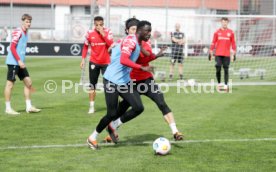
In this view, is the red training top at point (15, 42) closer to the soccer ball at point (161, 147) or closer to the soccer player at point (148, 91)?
the soccer player at point (148, 91)

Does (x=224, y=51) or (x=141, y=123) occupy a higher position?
(x=224, y=51)

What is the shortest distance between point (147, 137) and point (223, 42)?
29.3ft

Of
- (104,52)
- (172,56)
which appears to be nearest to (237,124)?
(104,52)

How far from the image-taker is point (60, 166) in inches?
321

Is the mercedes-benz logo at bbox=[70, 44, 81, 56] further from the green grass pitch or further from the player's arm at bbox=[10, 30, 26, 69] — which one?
the player's arm at bbox=[10, 30, 26, 69]

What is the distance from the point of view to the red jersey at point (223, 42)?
1869 cm

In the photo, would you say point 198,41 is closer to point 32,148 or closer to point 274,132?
point 274,132

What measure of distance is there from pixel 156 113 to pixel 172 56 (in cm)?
953

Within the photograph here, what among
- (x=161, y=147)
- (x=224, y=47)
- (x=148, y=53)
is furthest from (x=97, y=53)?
(x=224, y=47)

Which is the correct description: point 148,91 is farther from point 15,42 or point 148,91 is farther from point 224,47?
point 224,47

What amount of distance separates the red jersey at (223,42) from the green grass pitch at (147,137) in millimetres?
2230

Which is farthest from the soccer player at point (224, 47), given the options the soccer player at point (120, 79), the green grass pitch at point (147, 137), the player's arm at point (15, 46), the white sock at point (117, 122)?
the soccer player at point (120, 79)

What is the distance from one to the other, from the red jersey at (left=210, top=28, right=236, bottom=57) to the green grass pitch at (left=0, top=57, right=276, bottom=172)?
2.23 meters

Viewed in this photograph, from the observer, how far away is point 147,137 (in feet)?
34.6
